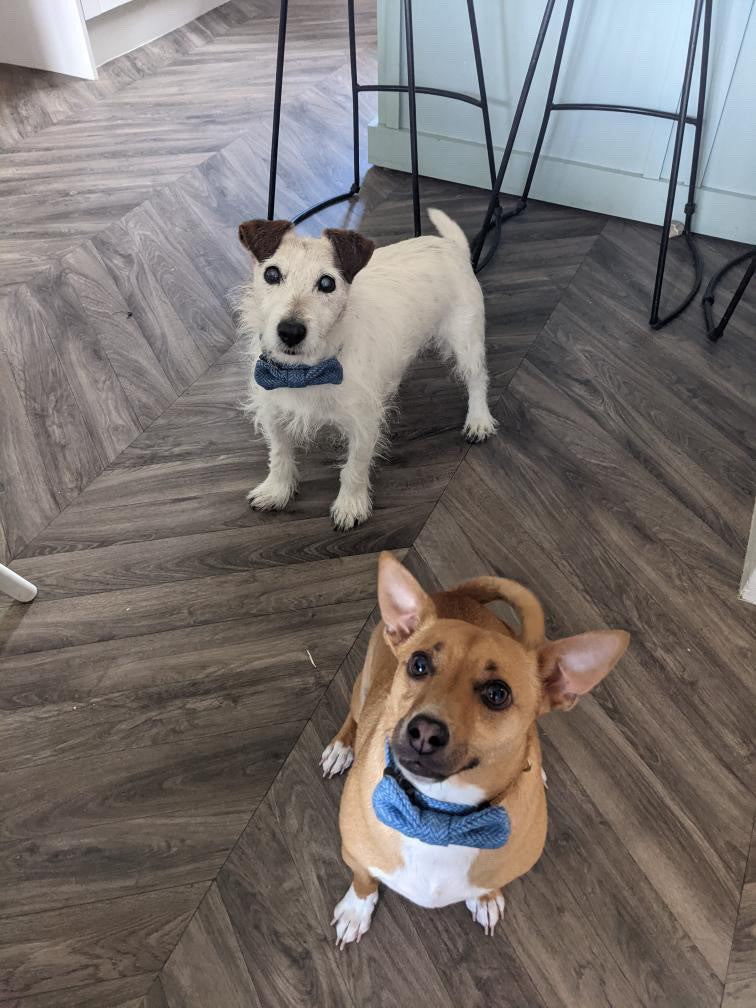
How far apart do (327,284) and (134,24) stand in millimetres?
3697

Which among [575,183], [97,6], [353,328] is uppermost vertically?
[97,6]

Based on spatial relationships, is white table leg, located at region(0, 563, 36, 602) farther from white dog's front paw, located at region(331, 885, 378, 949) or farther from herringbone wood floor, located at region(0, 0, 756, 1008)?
white dog's front paw, located at region(331, 885, 378, 949)

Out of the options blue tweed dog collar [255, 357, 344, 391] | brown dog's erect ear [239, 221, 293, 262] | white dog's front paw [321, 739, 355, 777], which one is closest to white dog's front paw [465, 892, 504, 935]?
white dog's front paw [321, 739, 355, 777]

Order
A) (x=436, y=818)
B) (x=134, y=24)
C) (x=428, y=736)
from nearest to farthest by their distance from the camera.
Result: (x=428, y=736) → (x=436, y=818) → (x=134, y=24)

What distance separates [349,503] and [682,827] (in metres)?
1.08

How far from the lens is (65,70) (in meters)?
4.04

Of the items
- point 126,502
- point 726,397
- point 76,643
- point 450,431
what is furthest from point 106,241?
point 726,397

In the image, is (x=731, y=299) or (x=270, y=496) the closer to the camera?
(x=270, y=496)

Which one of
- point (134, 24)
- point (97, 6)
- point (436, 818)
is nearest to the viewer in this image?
point (436, 818)

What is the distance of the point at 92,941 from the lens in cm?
133

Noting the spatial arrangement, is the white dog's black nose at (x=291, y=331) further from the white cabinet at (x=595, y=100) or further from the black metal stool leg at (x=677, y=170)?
the white cabinet at (x=595, y=100)

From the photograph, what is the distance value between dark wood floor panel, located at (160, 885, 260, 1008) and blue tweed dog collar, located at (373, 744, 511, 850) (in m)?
0.53

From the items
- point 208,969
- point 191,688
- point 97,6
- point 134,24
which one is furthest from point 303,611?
point 134,24

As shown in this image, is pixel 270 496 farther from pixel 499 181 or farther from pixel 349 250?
pixel 499 181
